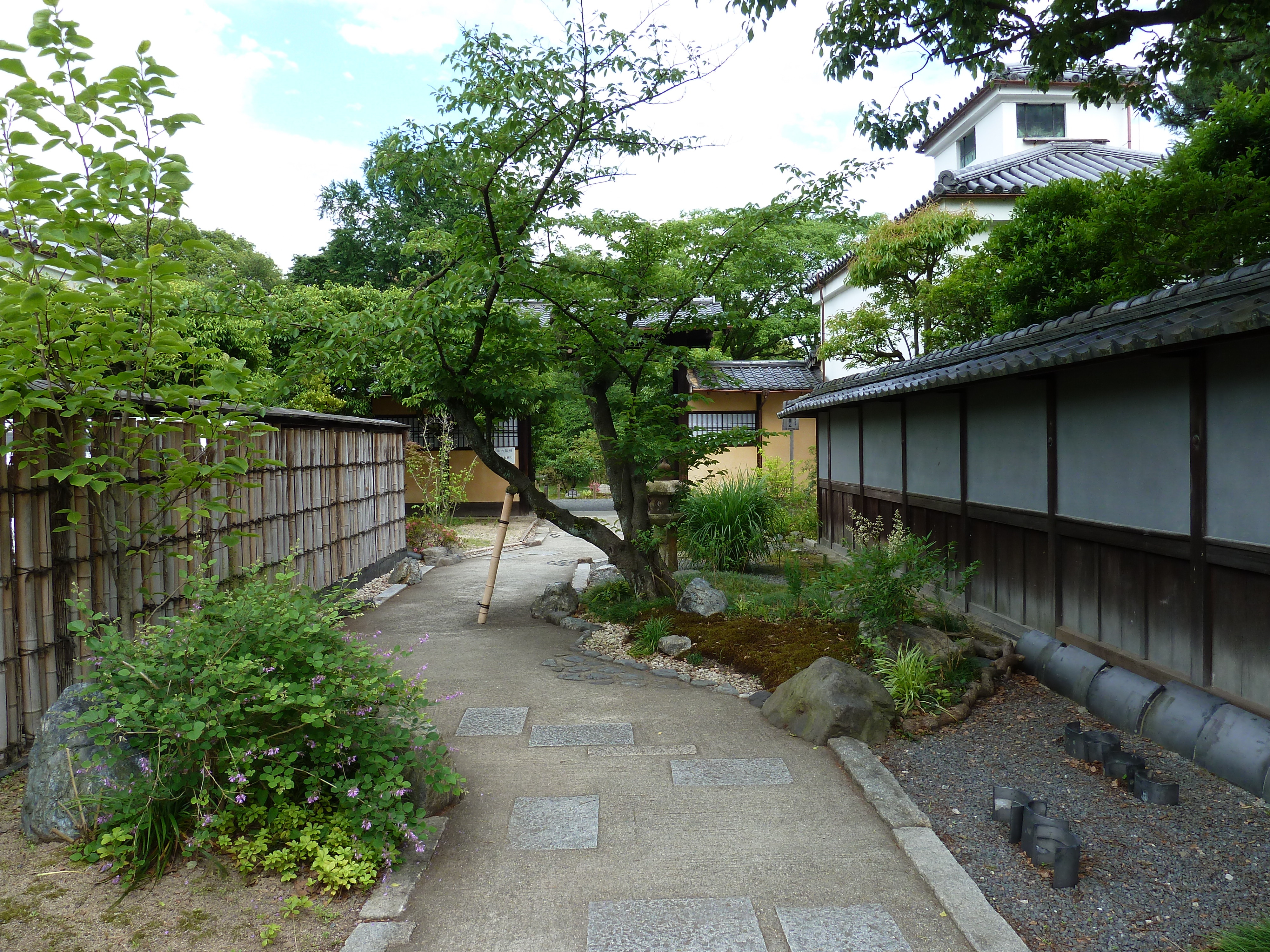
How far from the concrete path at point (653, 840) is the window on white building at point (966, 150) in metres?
26.7

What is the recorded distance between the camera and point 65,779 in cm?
366

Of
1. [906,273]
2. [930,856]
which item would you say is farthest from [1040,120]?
[930,856]

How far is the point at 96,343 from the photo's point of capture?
394 cm

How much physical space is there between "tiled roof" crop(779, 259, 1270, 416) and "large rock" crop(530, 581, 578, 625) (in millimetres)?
4141

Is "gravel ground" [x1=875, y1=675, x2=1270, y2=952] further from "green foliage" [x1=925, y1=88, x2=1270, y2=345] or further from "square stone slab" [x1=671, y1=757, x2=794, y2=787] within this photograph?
"green foliage" [x1=925, y1=88, x2=1270, y2=345]

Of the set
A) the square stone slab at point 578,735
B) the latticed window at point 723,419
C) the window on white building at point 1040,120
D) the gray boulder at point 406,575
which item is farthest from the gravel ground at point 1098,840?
the window on white building at point 1040,120

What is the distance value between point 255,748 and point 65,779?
946mm

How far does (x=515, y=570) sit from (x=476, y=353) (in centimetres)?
584

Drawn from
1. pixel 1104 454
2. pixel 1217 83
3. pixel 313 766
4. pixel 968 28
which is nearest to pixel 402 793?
pixel 313 766

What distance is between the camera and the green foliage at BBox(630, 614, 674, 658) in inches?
294

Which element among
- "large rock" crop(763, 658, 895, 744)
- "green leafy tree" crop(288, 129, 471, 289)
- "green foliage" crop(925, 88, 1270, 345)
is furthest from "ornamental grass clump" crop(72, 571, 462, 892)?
"green leafy tree" crop(288, 129, 471, 289)

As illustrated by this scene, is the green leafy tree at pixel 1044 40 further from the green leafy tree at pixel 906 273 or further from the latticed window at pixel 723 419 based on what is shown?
the latticed window at pixel 723 419

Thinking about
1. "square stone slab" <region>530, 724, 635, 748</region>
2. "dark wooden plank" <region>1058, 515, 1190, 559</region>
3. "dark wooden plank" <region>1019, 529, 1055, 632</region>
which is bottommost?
"square stone slab" <region>530, 724, 635, 748</region>

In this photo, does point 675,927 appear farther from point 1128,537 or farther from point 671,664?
point 1128,537
